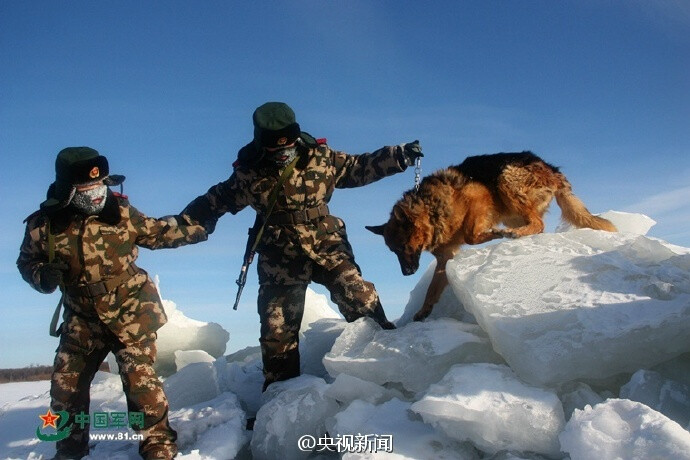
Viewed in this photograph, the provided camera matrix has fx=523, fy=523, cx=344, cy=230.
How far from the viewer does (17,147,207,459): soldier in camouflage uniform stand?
3639 millimetres

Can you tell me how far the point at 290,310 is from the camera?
436cm

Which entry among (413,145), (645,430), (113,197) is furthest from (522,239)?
(113,197)

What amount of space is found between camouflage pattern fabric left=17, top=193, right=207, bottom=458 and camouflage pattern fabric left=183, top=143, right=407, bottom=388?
70 centimetres

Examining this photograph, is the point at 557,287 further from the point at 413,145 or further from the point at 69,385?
the point at 69,385

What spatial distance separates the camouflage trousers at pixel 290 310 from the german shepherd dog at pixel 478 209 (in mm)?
562

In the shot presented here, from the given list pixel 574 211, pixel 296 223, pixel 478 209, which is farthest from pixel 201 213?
pixel 574 211

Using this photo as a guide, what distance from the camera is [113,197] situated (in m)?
3.86

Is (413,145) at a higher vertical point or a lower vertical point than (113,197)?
higher

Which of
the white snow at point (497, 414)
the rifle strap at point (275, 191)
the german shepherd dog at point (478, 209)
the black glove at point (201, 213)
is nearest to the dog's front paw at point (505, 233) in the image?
the german shepherd dog at point (478, 209)

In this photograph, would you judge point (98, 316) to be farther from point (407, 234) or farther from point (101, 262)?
point (407, 234)

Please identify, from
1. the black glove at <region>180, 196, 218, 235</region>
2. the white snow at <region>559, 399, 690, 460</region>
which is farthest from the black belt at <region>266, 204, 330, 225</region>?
the white snow at <region>559, 399, 690, 460</region>

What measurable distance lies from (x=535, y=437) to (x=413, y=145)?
2.34 meters

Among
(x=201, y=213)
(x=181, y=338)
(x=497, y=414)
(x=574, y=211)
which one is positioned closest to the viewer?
(x=497, y=414)

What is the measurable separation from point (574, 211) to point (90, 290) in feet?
13.2
